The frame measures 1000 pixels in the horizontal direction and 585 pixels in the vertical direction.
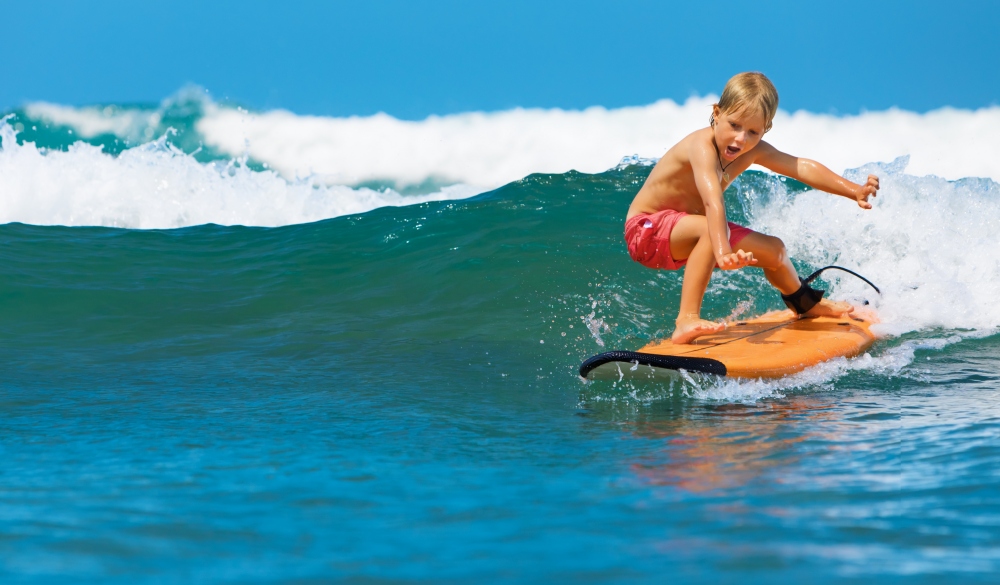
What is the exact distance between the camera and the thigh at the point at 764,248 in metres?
4.03

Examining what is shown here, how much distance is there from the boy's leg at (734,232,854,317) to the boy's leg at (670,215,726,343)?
218mm

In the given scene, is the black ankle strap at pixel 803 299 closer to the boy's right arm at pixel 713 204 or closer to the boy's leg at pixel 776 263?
the boy's leg at pixel 776 263

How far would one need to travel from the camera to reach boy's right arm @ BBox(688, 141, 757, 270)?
3.48 meters

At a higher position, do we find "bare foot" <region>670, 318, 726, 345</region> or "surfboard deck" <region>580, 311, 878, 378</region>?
"bare foot" <region>670, 318, 726, 345</region>

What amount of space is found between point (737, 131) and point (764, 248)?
661mm

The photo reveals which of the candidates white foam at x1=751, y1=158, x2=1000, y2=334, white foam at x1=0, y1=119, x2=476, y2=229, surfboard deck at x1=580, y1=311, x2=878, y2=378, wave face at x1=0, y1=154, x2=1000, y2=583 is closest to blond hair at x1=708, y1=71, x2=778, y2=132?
surfboard deck at x1=580, y1=311, x2=878, y2=378

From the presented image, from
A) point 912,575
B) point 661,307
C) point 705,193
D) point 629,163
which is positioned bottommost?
point 912,575

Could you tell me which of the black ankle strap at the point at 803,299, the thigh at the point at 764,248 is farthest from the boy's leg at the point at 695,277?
the black ankle strap at the point at 803,299

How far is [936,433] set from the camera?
2617 millimetres

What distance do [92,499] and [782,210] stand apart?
22.3ft

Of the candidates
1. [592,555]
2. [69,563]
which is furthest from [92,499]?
[592,555]

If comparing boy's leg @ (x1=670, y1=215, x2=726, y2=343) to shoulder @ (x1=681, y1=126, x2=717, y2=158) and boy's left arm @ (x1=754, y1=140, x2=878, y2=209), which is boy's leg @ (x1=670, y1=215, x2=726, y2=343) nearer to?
shoulder @ (x1=681, y1=126, x2=717, y2=158)

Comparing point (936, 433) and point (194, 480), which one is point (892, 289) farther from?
point (194, 480)

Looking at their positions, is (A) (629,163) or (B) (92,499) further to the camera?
(A) (629,163)
